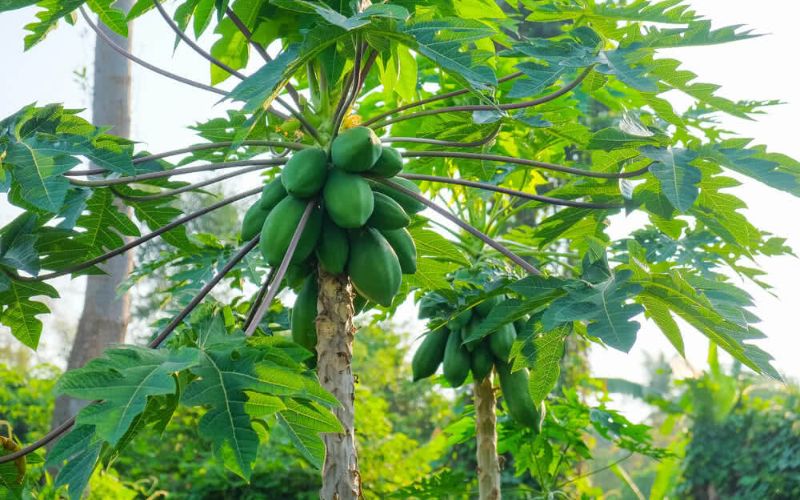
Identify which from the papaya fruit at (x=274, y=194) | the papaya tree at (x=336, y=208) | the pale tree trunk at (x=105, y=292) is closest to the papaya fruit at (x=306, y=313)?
the papaya tree at (x=336, y=208)

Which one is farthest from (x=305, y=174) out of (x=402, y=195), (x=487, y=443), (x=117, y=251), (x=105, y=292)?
(x=105, y=292)

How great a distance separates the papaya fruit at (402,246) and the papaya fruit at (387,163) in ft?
0.45

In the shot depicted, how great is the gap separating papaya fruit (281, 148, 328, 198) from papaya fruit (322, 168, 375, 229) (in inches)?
1.2

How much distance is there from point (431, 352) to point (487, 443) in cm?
32

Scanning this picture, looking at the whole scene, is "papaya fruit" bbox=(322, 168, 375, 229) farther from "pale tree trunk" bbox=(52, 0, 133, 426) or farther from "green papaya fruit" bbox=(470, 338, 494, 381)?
"pale tree trunk" bbox=(52, 0, 133, 426)

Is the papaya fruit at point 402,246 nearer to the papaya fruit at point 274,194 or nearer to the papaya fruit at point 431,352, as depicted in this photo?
the papaya fruit at point 274,194

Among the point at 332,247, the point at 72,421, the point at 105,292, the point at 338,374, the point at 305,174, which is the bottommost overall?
the point at 72,421

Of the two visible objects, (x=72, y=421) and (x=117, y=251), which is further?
(x=117, y=251)

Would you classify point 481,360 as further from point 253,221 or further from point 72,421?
point 72,421

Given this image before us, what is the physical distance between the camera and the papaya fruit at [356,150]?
1.71 m

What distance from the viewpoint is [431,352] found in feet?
8.38

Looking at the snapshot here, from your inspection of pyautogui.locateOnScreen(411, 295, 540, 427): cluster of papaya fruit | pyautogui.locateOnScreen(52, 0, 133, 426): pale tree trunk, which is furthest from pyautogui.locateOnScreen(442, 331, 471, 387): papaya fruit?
pyautogui.locateOnScreen(52, 0, 133, 426): pale tree trunk

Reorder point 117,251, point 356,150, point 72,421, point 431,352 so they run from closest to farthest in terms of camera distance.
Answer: point 72,421 → point 356,150 → point 117,251 → point 431,352

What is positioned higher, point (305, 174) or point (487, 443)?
point (305, 174)
